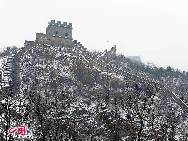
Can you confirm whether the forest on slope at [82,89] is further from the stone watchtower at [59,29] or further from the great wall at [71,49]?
the stone watchtower at [59,29]

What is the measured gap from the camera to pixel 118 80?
98.8 meters

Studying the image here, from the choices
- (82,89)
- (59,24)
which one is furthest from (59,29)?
(82,89)

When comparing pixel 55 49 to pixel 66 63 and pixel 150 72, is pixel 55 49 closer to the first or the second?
pixel 66 63

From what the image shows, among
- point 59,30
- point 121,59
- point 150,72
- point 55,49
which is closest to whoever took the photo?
point 55,49

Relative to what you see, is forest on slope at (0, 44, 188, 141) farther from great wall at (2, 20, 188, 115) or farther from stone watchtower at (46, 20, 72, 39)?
stone watchtower at (46, 20, 72, 39)

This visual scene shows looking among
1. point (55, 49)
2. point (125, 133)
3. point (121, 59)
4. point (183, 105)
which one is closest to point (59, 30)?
point (55, 49)

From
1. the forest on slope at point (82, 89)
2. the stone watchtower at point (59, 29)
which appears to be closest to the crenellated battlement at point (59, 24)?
the stone watchtower at point (59, 29)

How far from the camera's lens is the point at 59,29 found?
119 m

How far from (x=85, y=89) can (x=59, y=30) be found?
30.2 metres

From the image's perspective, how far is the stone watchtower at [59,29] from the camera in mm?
118125

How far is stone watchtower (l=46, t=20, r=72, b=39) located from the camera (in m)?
118

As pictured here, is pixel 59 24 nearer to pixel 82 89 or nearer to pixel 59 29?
pixel 59 29

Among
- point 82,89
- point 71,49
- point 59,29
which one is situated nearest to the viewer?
point 82,89

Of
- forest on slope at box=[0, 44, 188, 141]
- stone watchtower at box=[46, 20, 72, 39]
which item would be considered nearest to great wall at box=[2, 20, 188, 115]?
stone watchtower at box=[46, 20, 72, 39]
